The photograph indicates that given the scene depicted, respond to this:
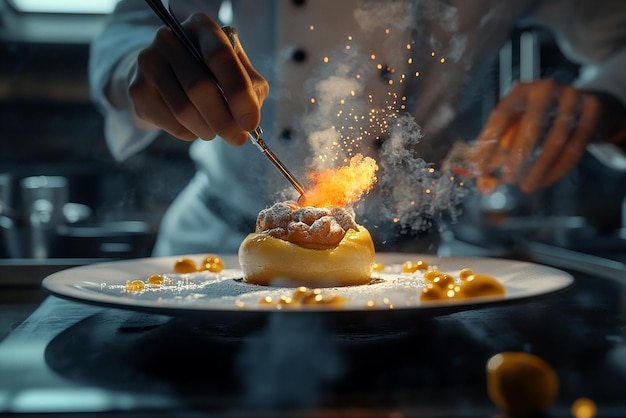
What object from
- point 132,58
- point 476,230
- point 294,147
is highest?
point 132,58

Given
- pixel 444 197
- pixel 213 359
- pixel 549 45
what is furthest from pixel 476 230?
pixel 213 359

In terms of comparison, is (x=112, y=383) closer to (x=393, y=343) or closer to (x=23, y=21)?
(x=393, y=343)

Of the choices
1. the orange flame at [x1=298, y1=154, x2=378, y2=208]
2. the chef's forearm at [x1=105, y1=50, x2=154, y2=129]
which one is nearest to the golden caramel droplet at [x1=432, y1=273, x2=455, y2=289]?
the orange flame at [x1=298, y1=154, x2=378, y2=208]

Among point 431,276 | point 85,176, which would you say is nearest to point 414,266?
point 431,276

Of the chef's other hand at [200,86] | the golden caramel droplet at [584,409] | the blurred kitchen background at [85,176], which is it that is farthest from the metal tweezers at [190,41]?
the blurred kitchen background at [85,176]

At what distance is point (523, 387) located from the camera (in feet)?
1.90

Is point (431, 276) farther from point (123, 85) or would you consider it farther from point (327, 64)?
point (123, 85)

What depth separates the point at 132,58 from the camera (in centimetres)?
167

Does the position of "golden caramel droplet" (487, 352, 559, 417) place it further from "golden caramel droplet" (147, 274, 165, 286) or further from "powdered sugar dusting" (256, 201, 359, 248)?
"golden caramel droplet" (147, 274, 165, 286)

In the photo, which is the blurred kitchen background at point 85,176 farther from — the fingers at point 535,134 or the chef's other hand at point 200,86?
Answer: the chef's other hand at point 200,86

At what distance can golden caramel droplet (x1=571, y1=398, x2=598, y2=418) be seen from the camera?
0.58m

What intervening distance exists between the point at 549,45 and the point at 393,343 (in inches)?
70.7

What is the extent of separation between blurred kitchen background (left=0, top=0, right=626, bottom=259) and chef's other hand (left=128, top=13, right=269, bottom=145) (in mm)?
1214

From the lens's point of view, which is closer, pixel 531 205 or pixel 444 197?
pixel 444 197
